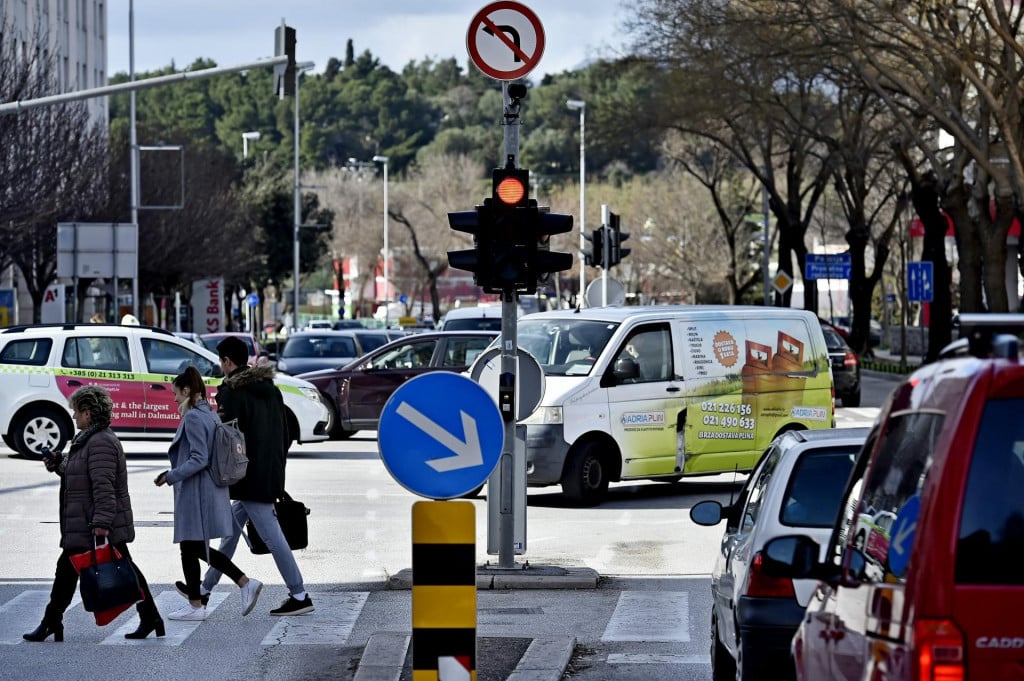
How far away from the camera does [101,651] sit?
991 centimetres

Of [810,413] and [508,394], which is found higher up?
[508,394]

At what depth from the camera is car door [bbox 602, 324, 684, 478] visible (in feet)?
57.7

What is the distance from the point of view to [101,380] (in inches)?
917

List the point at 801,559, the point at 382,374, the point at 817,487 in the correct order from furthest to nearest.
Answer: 1. the point at 382,374
2. the point at 817,487
3. the point at 801,559

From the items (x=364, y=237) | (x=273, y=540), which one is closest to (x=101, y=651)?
(x=273, y=540)

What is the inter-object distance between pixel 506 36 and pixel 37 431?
12633 mm

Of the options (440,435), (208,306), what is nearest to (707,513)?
(440,435)

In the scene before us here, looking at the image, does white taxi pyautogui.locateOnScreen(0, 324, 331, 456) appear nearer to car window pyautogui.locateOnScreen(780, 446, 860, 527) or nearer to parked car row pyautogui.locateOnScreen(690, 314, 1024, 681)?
car window pyautogui.locateOnScreen(780, 446, 860, 527)

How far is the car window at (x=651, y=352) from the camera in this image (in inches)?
707

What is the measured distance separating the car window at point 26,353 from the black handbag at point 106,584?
13.6 m

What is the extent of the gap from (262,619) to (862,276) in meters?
47.7

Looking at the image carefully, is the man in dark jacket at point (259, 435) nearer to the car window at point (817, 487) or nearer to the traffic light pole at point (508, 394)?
the traffic light pole at point (508, 394)

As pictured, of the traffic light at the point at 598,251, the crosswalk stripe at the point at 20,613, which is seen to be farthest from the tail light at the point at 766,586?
the traffic light at the point at 598,251

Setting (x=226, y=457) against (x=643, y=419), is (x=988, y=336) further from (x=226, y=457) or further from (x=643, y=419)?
(x=643, y=419)
